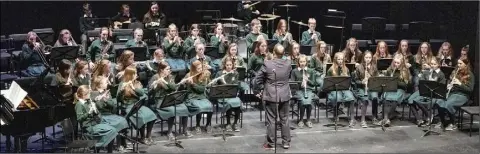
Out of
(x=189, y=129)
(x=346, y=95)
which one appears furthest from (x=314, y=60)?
(x=189, y=129)

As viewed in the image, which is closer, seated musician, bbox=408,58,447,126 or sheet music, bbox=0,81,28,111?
sheet music, bbox=0,81,28,111

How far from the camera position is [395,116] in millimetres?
11328

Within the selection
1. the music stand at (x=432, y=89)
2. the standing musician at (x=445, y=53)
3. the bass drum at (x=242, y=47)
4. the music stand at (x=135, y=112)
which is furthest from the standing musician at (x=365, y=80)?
the music stand at (x=135, y=112)

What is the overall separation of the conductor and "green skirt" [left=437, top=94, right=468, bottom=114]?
277 cm

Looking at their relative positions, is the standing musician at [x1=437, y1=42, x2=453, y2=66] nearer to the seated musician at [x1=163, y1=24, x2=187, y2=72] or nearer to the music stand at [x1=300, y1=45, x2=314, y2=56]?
the music stand at [x1=300, y1=45, x2=314, y2=56]

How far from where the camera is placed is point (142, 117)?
30.8 feet

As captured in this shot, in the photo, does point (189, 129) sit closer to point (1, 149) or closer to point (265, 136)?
point (265, 136)

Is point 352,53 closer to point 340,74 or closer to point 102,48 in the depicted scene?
point 340,74

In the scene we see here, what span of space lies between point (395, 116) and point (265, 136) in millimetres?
2541

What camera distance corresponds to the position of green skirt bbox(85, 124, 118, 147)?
8.81 m

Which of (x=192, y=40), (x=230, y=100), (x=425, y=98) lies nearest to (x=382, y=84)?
(x=425, y=98)

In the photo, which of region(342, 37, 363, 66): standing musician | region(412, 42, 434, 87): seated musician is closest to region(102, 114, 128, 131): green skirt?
region(342, 37, 363, 66): standing musician

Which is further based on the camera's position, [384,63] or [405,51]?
[405,51]

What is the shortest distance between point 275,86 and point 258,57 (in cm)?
211
